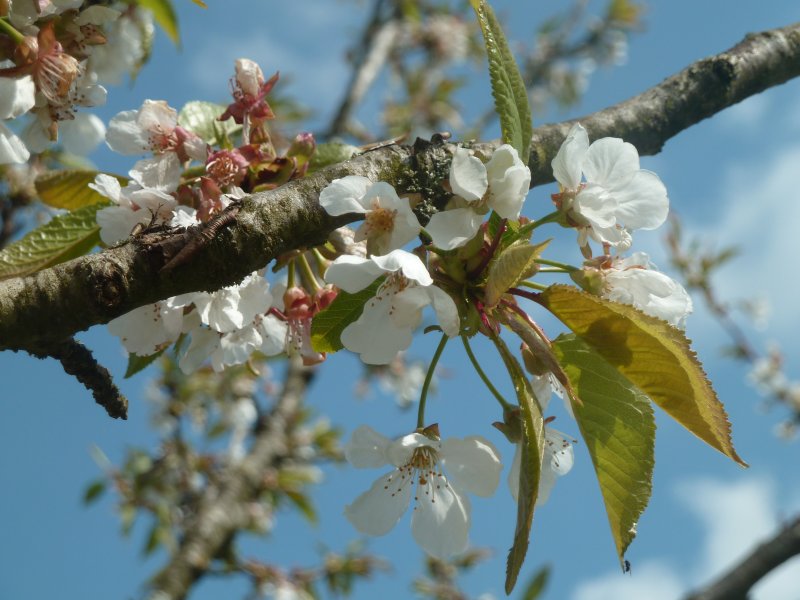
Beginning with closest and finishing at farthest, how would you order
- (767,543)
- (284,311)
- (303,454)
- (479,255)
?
(479,255) < (284,311) < (767,543) < (303,454)

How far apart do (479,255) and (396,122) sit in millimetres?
5595

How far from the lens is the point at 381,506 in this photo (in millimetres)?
1111

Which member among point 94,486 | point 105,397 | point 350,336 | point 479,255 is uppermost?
point 479,255

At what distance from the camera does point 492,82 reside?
92 cm

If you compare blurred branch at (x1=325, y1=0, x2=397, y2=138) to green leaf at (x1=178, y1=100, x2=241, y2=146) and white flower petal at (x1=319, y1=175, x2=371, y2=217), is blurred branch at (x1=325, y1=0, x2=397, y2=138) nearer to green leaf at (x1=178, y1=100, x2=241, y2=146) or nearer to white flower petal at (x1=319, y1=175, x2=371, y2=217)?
green leaf at (x1=178, y1=100, x2=241, y2=146)

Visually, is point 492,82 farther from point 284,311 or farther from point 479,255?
point 284,311

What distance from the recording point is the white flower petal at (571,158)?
3.19 feet

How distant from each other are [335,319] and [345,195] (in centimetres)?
22

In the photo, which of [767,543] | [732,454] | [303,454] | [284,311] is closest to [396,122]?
[303,454]

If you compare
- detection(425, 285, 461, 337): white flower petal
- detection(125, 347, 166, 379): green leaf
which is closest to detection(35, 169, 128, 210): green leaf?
detection(125, 347, 166, 379): green leaf

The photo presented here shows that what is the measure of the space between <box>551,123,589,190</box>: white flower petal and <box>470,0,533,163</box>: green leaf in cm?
4

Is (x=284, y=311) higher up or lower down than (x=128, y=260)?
lower down

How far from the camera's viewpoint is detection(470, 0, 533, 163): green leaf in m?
0.93

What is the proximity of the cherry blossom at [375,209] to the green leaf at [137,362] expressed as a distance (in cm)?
46
